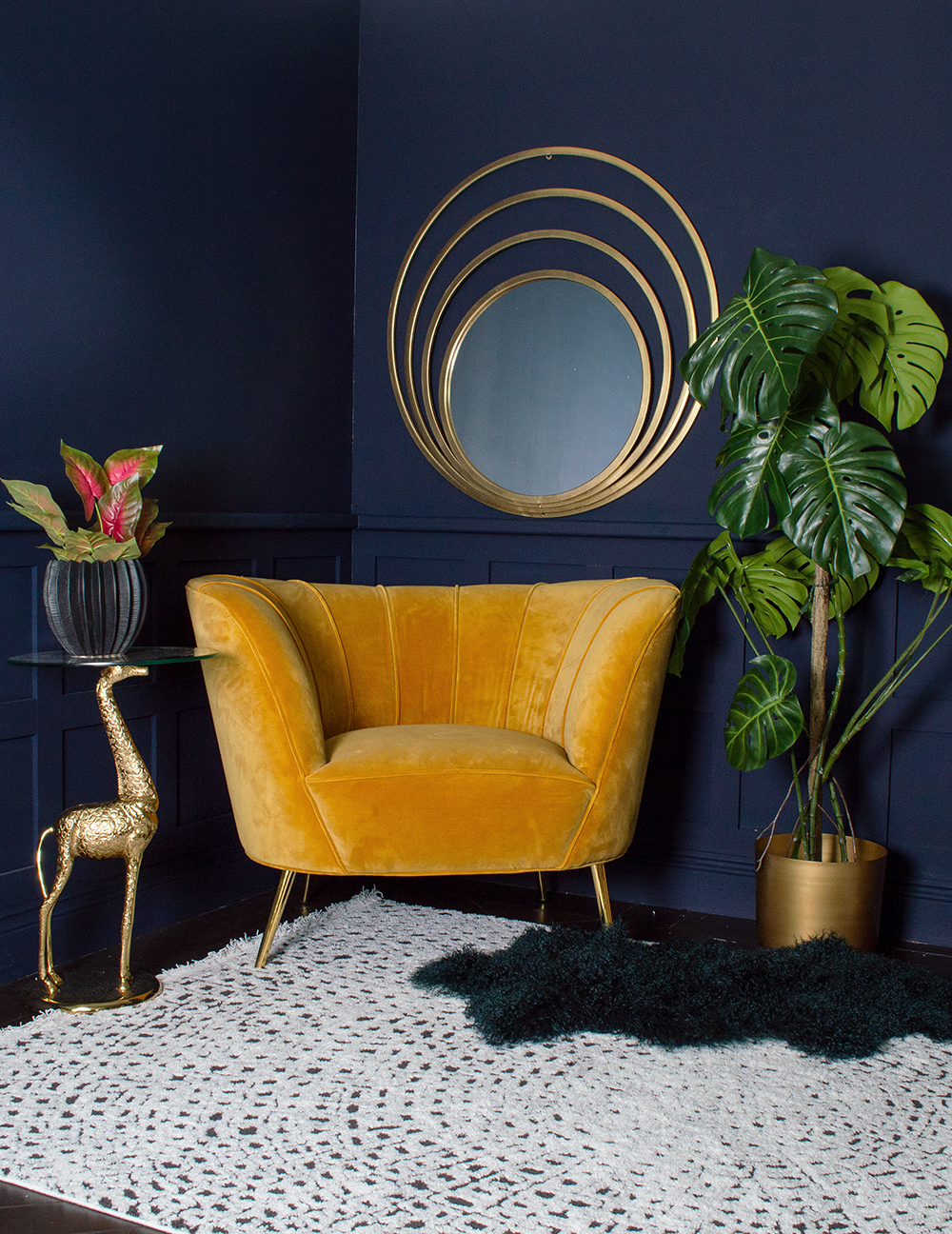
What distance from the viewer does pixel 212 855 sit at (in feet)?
10.1

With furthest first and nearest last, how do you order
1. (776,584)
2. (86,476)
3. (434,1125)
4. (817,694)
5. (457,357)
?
1. (457,357)
2. (776,584)
3. (817,694)
4. (86,476)
5. (434,1125)

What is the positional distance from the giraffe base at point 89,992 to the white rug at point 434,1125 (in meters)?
0.05

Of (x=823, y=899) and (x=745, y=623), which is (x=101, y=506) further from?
(x=823, y=899)

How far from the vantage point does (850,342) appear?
2656mm

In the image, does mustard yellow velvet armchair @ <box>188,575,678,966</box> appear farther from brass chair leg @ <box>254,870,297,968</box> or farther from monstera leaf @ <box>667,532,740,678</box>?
monstera leaf @ <box>667,532,740,678</box>

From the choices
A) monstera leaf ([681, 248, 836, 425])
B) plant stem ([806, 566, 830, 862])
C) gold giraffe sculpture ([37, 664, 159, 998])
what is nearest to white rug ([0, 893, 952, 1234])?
gold giraffe sculpture ([37, 664, 159, 998])

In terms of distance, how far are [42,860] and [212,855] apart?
1.88 feet

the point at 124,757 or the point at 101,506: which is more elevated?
the point at 101,506

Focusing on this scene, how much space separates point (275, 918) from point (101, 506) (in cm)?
97

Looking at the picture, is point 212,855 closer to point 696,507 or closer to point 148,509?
point 148,509

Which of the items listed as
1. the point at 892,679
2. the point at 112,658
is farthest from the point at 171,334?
the point at 892,679

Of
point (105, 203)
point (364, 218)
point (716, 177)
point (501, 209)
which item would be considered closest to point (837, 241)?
point (716, 177)

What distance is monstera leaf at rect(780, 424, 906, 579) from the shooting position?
2.42 metres

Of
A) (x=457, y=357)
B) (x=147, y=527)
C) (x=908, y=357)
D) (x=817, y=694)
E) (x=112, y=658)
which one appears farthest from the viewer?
(x=457, y=357)
